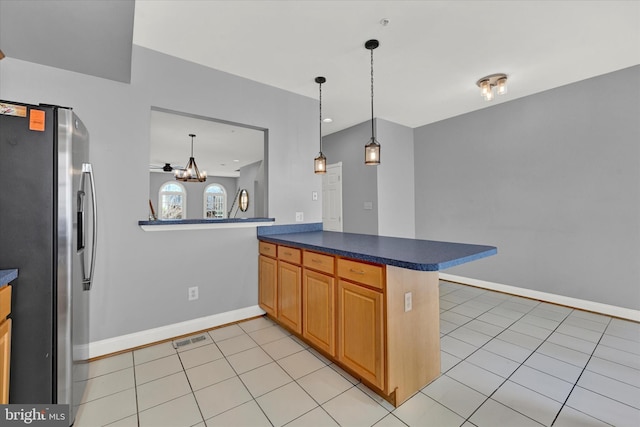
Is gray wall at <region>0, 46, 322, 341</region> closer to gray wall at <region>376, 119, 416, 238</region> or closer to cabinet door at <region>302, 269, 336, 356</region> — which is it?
cabinet door at <region>302, 269, 336, 356</region>

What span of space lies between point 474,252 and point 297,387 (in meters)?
1.43

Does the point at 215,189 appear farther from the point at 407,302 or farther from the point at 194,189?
the point at 407,302

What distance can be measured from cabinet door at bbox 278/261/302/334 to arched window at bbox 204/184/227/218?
8958 mm

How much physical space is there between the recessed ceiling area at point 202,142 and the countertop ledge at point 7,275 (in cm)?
239

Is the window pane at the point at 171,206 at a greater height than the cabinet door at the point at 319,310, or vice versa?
the window pane at the point at 171,206

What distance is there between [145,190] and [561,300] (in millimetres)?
4675

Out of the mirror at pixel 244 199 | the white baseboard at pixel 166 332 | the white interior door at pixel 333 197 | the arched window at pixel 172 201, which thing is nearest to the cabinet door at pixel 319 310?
the white baseboard at pixel 166 332

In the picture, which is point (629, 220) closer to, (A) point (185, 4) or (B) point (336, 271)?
(B) point (336, 271)

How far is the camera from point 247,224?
2.91m

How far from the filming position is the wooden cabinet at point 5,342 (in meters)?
1.16

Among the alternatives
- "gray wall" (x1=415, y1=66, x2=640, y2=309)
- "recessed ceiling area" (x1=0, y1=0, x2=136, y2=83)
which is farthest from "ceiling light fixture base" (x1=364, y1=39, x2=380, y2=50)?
"gray wall" (x1=415, y1=66, x2=640, y2=309)

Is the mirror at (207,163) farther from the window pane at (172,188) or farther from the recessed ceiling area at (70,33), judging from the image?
the recessed ceiling area at (70,33)

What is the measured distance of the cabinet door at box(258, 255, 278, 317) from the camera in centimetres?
270

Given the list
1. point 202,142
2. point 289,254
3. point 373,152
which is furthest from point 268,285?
point 202,142
